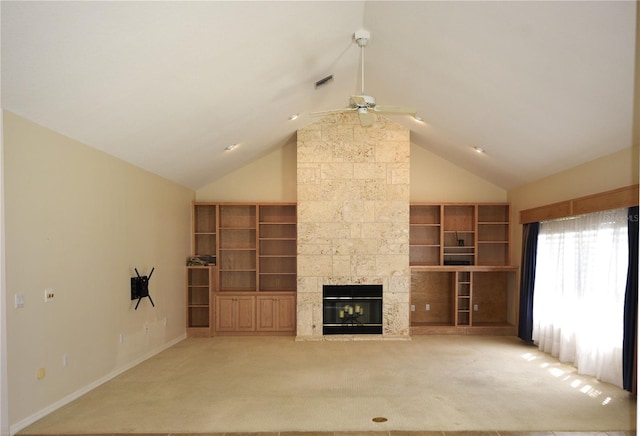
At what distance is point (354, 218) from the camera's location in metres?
8.34

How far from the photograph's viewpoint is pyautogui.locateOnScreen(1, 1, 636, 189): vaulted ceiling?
11.9 feet

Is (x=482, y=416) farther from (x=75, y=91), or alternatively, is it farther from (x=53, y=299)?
(x=75, y=91)

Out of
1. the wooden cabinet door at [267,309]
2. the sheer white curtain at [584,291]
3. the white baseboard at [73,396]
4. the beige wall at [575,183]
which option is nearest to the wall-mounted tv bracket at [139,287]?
the white baseboard at [73,396]

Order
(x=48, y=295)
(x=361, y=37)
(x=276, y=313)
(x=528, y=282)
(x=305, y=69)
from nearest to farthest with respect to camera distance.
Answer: (x=48, y=295), (x=361, y=37), (x=305, y=69), (x=528, y=282), (x=276, y=313)

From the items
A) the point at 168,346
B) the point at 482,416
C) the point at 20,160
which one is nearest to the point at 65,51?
the point at 20,160

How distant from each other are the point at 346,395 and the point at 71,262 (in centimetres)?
326

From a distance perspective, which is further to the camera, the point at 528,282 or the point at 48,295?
the point at 528,282

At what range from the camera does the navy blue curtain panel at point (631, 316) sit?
4.95 m

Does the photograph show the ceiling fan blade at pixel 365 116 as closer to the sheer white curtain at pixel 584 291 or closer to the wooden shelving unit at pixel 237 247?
the sheer white curtain at pixel 584 291

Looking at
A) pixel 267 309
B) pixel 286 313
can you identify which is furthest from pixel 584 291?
pixel 267 309

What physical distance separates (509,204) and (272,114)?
16.2ft

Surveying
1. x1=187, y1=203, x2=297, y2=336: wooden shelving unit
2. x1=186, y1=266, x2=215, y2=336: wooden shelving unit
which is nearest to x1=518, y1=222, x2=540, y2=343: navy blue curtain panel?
x1=187, y1=203, x2=297, y2=336: wooden shelving unit

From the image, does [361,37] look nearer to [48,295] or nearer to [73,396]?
[48,295]

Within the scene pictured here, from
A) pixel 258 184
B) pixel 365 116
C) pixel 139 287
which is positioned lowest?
pixel 139 287
